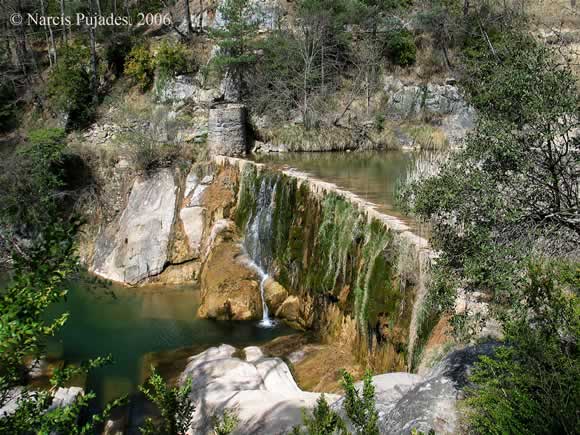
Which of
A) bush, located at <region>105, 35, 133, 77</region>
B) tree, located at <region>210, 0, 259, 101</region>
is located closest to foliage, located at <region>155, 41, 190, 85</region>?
tree, located at <region>210, 0, 259, 101</region>

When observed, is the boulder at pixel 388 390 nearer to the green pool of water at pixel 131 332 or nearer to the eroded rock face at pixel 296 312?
the eroded rock face at pixel 296 312

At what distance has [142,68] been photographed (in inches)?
799

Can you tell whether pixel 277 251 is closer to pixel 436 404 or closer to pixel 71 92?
pixel 436 404

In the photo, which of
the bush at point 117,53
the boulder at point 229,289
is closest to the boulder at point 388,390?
the boulder at point 229,289

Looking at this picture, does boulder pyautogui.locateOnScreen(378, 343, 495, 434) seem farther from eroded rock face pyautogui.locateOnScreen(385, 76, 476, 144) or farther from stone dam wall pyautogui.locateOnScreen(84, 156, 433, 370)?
eroded rock face pyautogui.locateOnScreen(385, 76, 476, 144)

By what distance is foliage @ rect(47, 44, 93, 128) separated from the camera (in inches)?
720

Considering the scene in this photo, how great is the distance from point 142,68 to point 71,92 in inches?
130

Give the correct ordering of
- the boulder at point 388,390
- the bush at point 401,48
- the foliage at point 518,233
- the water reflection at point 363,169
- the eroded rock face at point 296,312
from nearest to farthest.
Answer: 1. the foliage at point 518,233
2. the boulder at point 388,390
3. the eroded rock face at point 296,312
4. the water reflection at point 363,169
5. the bush at point 401,48

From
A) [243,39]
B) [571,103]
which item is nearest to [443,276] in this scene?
[571,103]

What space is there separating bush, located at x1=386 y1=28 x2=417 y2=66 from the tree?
251 inches

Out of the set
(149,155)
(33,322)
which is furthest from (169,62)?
(33,322)

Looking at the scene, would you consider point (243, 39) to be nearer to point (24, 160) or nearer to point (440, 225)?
point (24, 160)

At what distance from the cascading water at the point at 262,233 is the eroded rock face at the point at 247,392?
319 centimetres

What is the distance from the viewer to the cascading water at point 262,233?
11.4m
